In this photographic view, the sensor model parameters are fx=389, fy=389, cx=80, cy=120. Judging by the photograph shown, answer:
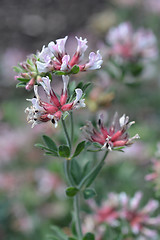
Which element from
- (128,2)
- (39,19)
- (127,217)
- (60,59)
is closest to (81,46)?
(60,59)

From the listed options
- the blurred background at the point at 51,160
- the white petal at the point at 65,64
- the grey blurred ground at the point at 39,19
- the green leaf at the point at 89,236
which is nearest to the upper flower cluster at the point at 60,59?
the white petal at the point at 65,64

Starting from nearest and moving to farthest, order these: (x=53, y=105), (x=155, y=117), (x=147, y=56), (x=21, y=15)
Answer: (x=53, y=105) → (x=147, y=56) → (x=155, y=117) → (x=21, y=15)

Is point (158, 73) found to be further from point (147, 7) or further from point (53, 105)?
point (53, 105)

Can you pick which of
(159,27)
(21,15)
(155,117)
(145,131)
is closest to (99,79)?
(145,131)

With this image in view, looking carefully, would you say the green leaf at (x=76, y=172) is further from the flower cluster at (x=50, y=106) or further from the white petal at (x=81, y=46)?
the white petal at (x=81, y=46)

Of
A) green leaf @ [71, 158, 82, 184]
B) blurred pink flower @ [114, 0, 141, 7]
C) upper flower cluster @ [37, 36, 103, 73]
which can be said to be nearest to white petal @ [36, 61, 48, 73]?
upper flower cluster @ [37, 36, 103, 73]

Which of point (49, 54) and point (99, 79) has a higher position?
point (99, 79)
